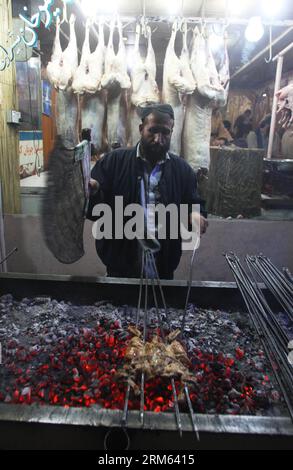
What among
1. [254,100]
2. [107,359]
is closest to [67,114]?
[254,100]

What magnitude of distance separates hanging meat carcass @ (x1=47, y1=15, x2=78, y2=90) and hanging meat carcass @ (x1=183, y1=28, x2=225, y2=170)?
1382 mm

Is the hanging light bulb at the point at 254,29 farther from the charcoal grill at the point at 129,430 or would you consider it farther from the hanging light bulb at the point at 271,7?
the charcoal grill at the point at 129,430

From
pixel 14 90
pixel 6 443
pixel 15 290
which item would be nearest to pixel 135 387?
pixel 6 443

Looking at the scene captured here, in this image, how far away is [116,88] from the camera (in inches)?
152

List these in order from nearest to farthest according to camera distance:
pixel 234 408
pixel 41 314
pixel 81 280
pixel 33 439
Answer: pixel 33 439 → pixel 234 408 → pixel 41 314 → pixel 81 280

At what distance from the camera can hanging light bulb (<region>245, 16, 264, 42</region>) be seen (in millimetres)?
3850

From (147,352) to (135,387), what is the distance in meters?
0.29

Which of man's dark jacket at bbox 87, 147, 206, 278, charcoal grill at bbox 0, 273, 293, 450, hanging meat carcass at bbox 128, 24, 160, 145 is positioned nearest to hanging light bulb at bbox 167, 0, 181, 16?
hanging meat carcass at bbox 128, 24, 160, 145

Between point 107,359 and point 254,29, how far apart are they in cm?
398

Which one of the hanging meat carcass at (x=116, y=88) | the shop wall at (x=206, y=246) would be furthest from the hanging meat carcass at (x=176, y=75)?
the shop wall at (x=206, y=246)

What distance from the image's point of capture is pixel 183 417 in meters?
1.55

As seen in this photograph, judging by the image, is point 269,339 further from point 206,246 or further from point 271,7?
point 271,7

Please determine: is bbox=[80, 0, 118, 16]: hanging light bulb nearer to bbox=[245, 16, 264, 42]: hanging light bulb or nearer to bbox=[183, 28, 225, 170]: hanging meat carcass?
bbox=[183, 28, 225, 170]: hanging meat carcass

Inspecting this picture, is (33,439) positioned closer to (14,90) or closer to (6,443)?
(6,443)
